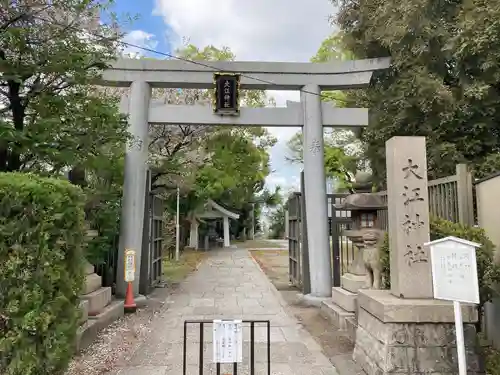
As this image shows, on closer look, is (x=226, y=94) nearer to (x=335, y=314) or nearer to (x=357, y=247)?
(x=357, y=247)

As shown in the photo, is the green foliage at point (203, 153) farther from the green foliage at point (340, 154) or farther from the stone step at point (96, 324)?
the stone step at point (96, 324)

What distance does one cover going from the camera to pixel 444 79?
9008 millimetres

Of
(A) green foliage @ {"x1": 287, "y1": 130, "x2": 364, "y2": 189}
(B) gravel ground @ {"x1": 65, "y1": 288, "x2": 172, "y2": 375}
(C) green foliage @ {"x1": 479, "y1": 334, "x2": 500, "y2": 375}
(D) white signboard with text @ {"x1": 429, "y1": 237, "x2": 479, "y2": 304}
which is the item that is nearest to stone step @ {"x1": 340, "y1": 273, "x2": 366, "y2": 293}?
(C) green foliage @ {"x1": 479, "y1": 334, "x2": 500, "y2": 375}

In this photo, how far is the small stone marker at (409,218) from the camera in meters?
4.16

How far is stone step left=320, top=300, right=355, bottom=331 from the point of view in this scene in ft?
20.1

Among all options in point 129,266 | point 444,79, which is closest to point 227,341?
point 129,266

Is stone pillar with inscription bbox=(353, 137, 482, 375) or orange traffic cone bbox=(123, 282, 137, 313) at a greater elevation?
stone pillar with inscription bbox=(353, 137, 482, 375)

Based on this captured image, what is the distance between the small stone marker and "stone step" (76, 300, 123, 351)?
3.87 m

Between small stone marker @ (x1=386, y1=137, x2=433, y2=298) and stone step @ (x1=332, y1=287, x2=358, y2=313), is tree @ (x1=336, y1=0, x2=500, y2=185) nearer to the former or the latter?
stone step @ (x1=332, y1=287, x2=358, y2=313)

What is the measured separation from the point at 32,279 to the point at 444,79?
914 centimetres

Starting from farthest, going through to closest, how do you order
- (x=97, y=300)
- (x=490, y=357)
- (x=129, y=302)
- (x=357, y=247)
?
(x=129, y=302) < (x=357, y=247) < (x=97, y=300) < (x=490, y=357)

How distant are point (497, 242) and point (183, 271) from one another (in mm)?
11508

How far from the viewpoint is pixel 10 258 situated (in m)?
3.07

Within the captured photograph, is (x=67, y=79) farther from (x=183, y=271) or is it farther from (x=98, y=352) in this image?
(x=183, y=271)
